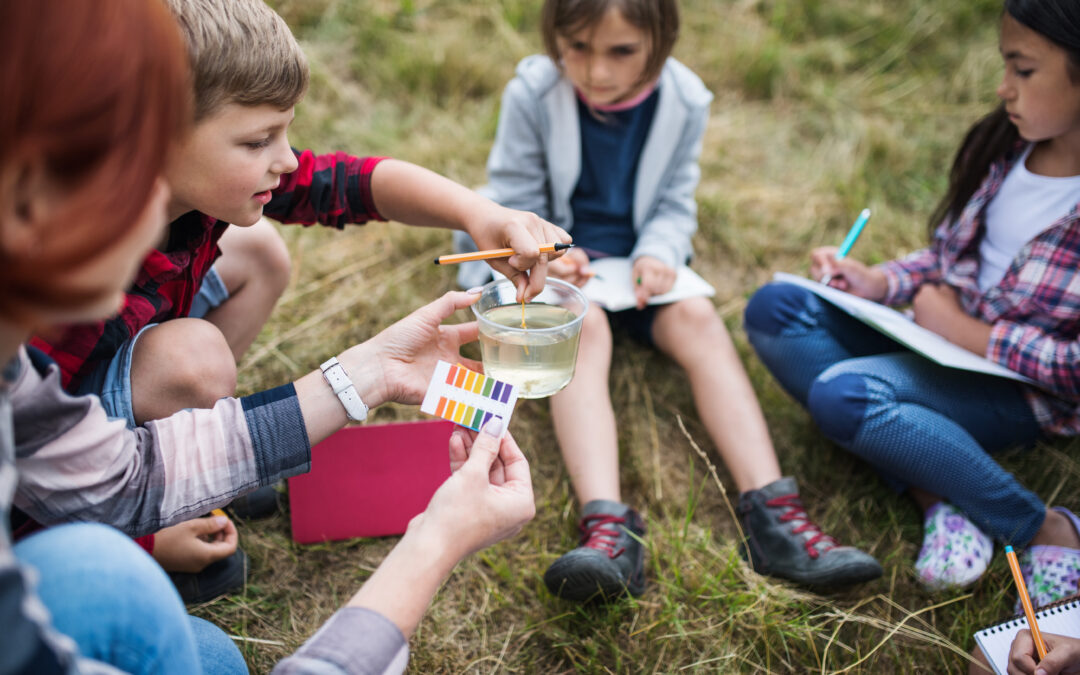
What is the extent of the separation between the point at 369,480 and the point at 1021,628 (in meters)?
1.27

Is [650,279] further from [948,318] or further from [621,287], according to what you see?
[948,318]

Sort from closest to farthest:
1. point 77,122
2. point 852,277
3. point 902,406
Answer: point 77,122, point 902,406, point 852,277

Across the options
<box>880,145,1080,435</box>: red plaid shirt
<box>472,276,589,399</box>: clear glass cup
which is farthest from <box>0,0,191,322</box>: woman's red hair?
<box>880,145,1080,435</box>: red plaid shirt

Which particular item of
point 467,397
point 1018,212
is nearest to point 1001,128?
point 1018,212

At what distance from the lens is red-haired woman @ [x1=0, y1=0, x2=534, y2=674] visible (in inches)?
26.8

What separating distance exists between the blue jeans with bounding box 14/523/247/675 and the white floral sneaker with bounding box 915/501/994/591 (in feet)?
4.78

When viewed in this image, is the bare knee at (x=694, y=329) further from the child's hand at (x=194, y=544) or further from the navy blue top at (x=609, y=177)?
the child's hand at (x=194, y=544)

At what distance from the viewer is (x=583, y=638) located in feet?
5.00

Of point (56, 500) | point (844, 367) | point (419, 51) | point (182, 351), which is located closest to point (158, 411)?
point (182, 351)

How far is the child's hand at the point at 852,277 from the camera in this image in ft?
6.70

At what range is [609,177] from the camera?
216cm

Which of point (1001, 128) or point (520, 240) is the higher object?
point (1001, 128)

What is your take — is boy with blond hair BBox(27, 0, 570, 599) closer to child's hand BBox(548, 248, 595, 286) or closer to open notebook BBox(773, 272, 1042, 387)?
child's hand BBox(548, 248, 595, 286)

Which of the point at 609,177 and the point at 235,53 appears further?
the point at 609,177
